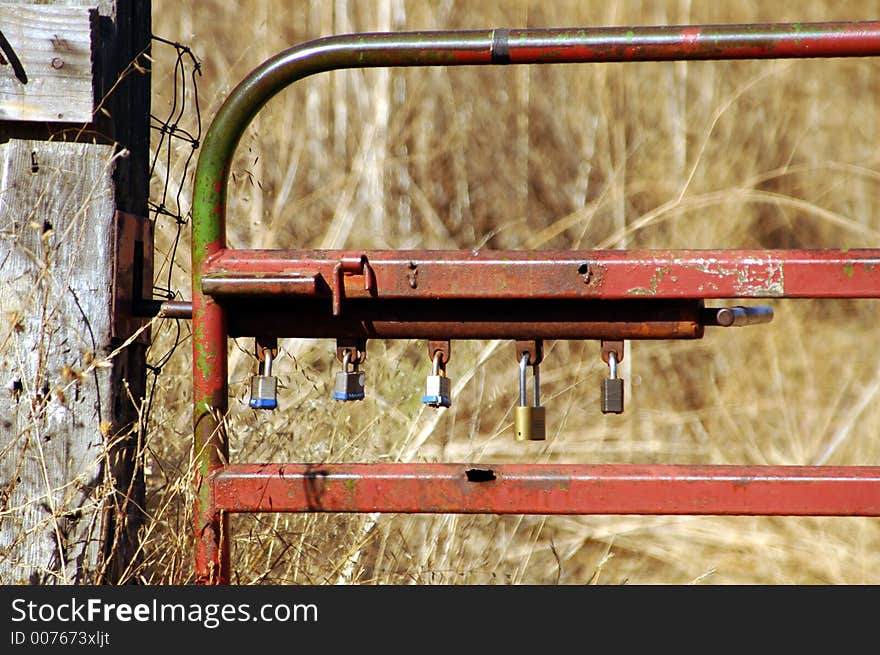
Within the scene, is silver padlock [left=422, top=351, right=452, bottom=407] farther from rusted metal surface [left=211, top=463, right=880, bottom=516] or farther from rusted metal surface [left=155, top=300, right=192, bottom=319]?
rusted metal surface [left=155, top=300, right=192, bottom=319]

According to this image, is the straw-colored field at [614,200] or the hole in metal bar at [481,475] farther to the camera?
the straw-colored field at [614,200]

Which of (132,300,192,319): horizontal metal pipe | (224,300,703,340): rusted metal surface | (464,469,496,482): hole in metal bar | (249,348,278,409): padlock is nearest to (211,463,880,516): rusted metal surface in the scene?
(464,469,496,482): hole in metal bar

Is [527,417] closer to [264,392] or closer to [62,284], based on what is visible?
[264,392]

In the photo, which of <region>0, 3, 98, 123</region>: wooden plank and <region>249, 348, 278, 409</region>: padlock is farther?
<region>0, 3, 98, 123</region>: wooden plank

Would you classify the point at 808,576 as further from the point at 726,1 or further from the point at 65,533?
the point at 65,533

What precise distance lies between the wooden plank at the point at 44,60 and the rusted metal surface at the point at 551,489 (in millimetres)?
831

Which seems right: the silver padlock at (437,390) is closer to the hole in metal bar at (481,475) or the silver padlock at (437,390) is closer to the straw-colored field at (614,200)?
the hole in metal bar at (481,475)

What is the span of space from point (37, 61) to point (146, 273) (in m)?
0.48

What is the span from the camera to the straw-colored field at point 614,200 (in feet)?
15.0

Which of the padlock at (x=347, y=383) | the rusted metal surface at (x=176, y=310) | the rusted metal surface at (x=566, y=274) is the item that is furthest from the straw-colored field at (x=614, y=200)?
the rusted metal surface at (x=566, y=274)

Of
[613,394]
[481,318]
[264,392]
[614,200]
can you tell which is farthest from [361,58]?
[614,200]

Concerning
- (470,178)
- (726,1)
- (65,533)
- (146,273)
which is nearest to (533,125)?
(470,178)

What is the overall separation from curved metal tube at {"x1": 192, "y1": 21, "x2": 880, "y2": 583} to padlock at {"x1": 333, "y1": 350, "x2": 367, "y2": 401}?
0.22m

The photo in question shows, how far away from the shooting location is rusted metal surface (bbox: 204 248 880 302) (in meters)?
2.13
